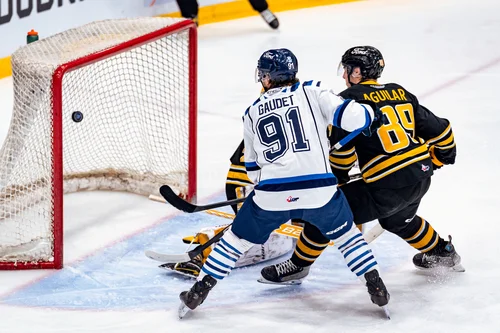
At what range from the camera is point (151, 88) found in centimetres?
457

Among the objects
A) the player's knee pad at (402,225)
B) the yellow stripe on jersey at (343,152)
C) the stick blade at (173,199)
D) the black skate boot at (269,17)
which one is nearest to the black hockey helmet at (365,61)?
the yellow stripe on jersey at (343,152)

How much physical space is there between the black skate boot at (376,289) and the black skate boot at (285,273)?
0.41m

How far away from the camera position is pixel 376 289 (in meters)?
3.23

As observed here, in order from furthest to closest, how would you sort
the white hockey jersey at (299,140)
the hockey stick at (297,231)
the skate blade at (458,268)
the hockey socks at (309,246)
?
the hockey stick at (297,231) < the skate blade at (458,268) < the hockey socks at (309,246) < the white hockey jersey at (299,140)

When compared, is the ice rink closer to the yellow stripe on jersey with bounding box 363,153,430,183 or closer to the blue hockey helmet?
the yellow stripe on jersey with bounding box 363,153,430,183

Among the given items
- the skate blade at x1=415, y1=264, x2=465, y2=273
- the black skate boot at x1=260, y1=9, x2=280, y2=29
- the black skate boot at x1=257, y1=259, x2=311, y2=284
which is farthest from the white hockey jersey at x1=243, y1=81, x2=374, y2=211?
the black skate boot at x1=260, y1=9, x2=280, y2=29

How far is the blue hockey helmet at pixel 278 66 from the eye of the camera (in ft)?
10.5

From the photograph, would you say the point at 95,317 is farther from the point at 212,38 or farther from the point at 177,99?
the point at 212,38

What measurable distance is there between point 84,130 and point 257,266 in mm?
1176

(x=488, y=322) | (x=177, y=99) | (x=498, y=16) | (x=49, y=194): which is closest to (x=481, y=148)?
(x=177, y=99)

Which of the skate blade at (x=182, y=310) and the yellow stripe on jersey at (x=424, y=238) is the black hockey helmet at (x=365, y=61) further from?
the skate blade at (x=182, y=310)

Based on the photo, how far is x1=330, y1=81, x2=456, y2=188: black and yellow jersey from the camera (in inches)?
132

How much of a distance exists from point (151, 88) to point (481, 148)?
5.44ft

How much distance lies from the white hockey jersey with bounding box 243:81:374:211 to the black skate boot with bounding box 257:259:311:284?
48cm
